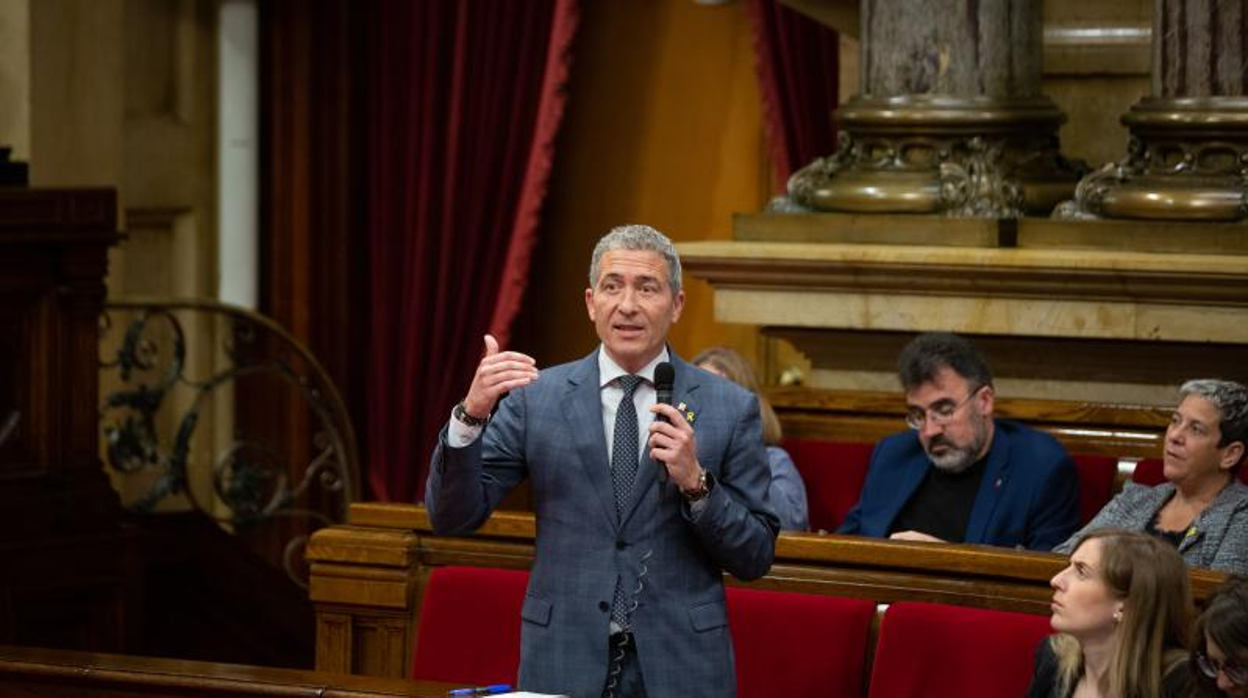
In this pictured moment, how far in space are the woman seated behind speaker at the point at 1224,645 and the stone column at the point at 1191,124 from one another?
7.18 feet

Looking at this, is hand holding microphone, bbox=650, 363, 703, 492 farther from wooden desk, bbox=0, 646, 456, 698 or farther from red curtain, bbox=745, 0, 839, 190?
red curtain, bbox=745, 0, 839, 190

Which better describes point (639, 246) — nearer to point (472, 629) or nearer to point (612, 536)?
point (612, 536)

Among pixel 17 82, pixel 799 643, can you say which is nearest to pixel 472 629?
pixel 799 643

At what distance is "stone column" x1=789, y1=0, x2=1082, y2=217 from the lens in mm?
5766

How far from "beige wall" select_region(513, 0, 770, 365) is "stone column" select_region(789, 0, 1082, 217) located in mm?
1955

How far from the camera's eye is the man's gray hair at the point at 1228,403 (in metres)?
4.54

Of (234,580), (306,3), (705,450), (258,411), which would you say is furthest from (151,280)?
(705,450)

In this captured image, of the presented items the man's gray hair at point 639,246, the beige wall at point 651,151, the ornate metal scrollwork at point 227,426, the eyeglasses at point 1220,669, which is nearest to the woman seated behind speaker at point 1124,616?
the eyeglasses at point 1220,669

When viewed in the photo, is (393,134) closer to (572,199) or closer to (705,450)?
(572,199)

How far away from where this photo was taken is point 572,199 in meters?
8.26

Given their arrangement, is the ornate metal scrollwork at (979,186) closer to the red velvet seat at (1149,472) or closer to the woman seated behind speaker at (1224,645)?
the red velvet seat at (1149,472)

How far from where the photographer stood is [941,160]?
583 centimetres

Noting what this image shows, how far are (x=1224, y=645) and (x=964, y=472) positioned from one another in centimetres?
165

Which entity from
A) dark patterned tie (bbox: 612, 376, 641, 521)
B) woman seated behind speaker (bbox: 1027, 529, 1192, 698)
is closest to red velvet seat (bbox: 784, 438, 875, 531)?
woman seated behind speaker (bbox: 1027, 529, 1192, 698)
